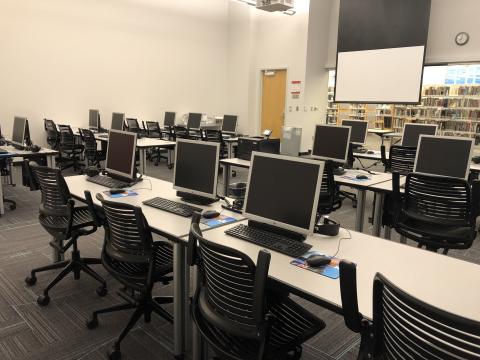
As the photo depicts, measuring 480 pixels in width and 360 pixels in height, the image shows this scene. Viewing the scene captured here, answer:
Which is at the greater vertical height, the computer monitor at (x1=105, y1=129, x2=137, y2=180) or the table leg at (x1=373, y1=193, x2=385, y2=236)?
the computer monitor at (x1=105, y1=129, x2=137, y2=180)

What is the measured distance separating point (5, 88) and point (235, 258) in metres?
8.11

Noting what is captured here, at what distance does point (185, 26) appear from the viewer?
1040 cm

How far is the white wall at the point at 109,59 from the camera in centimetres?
790

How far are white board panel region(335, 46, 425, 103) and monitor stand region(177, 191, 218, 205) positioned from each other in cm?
661

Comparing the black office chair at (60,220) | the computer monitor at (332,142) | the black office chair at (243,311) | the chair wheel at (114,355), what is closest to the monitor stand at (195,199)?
the black office chair at (60,220)

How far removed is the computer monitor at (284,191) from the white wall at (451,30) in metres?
6.83

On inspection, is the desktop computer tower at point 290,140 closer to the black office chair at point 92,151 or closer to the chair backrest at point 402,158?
the chair backrest at point 402,158

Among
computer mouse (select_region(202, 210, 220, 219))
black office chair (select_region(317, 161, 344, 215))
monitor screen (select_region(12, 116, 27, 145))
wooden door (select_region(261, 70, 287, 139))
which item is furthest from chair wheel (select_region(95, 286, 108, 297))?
wooden door (select_region(261, 70, 287, 139))

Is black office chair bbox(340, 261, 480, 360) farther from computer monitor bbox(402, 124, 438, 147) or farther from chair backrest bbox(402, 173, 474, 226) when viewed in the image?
computer monitor bbox(402, 124, 438, 147)

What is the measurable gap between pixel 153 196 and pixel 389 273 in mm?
1836

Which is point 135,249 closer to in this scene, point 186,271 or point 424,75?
point 186,271

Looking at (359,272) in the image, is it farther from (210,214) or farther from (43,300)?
(43,300)

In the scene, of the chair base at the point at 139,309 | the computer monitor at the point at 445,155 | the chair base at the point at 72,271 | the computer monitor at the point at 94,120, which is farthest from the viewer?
the computer monitor at the point at 94,120

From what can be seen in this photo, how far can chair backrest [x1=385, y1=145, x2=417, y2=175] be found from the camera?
4932mm
